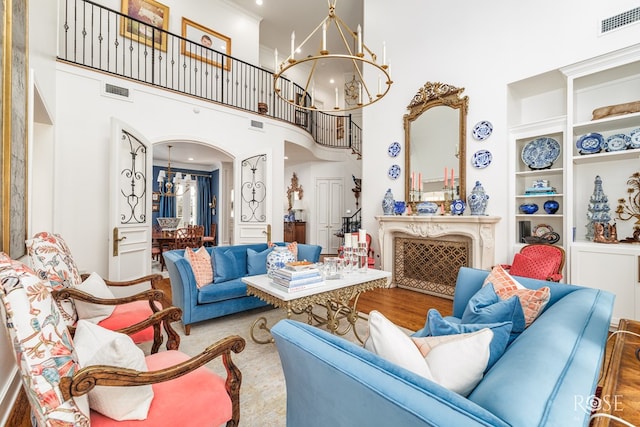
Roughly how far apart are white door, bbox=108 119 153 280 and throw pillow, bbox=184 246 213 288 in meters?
0.97

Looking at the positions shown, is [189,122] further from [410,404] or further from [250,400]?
[410,404]

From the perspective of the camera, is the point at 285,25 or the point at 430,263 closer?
the point at 430,263

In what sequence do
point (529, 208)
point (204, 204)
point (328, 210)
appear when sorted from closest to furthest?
point (529, 208), point (328, 210), point (204, 204)

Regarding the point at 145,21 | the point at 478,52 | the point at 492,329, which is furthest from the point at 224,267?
the point at 145,21

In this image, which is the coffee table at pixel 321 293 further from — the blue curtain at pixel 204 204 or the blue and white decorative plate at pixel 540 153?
the blue curtain at pixel 204 204

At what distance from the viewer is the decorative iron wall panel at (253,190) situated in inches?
205

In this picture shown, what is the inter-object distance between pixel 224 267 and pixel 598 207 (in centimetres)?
442

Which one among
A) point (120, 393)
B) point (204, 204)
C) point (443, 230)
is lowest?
point (120, 393)

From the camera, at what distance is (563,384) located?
71cm

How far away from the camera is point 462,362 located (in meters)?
0.90

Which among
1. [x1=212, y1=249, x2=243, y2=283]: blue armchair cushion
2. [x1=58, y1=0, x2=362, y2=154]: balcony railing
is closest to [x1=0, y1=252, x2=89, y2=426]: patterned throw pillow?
[x1=212, y1=249, x2=243, y2=283]: blue armchair cushion

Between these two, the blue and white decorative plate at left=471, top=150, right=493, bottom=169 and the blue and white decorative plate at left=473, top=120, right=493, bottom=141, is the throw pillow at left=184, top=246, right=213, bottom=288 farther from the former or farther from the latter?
the blue and white decorative plate at left=473, top=120, right=493, bottom=141

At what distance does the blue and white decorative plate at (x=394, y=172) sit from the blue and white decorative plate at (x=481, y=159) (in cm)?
117

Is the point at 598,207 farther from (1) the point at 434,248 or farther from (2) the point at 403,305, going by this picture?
(2) the point at 403,305
